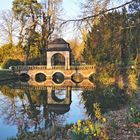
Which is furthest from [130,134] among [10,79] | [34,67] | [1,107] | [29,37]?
Result: [29,37]

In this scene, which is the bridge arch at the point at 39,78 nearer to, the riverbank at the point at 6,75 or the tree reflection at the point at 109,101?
the riverbank at the point at 6,75

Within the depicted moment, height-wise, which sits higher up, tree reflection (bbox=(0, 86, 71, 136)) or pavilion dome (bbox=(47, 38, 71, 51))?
pavilion dome (bbox=(47, 38, 71, 51))

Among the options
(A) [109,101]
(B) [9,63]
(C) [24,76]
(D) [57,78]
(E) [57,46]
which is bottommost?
(A) [109,101]

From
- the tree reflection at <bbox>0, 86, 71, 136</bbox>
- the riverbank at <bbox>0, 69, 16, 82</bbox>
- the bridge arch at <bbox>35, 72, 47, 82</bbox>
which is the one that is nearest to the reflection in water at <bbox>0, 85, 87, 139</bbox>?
the tree reflection at <bbox>0, 86, 71, 136</bbox>

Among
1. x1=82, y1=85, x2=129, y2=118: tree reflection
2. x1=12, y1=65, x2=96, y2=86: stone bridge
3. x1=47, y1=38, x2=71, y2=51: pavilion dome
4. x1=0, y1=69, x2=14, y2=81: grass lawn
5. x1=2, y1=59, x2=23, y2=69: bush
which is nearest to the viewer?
x1=82, y1=85, x2=129, y2=118: tree reflection

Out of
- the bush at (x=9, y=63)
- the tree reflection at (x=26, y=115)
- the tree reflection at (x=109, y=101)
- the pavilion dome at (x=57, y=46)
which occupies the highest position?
the pavilion dome at (x=57, y=46)

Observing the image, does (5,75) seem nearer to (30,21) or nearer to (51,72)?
(51,72)

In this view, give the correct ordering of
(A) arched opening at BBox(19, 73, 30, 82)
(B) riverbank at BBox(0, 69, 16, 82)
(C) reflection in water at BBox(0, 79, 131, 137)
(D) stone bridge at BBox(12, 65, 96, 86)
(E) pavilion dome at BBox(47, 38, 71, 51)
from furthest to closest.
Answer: (E) pavilion dome at BBox(47, 38, 71, 51) < (A) arched opening at BBox(19, 73, 30, 82) < (D) stone bridge at BBox(12, 65, 96, 86) < (B) riverbank at BBox(0, 69, 16, 82) < (C) reflection in water at BBox(0, 79, 131, 137)

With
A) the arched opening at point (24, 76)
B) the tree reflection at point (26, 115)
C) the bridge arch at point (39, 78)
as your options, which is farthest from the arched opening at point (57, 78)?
the tree reflection at point (26, 115)

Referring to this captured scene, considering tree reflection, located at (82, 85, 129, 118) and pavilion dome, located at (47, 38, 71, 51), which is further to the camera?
pavilion dome, located at (47, 38, 71, 51)

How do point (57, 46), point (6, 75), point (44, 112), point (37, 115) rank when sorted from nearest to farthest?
point (37, 115)
point (44, 112)
point (6, 75)
point (57, 46)

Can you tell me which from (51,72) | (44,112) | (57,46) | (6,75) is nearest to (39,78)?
(51,72)

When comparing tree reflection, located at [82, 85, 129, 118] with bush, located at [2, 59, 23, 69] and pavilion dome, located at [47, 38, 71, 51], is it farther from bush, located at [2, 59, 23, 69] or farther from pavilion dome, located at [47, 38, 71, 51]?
bush, located at [2, 59, 23, 69]

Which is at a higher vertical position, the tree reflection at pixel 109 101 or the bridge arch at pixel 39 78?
the bridge arch at pixel 39 78
